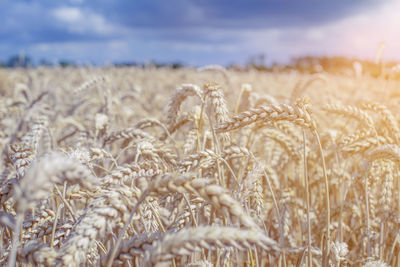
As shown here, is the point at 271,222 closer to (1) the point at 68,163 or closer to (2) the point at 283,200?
(2) the point at 283,200

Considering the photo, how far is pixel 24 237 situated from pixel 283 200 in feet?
4.99

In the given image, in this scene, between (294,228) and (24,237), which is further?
(294,228)

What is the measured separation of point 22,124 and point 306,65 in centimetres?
3442

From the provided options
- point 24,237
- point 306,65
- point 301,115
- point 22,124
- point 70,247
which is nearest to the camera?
point 70,247

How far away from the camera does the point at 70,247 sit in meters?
1.12

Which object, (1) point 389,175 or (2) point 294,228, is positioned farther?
(2) point 294,228

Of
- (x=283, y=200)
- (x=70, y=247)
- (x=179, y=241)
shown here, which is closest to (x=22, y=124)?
(x=283, y=200)

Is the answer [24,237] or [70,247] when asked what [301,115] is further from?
[24,237]

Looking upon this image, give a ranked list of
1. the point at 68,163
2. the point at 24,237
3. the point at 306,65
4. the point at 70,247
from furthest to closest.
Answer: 1. the point at 306,65
2. the point at 24,237
3. the point at 70,247
4. the point at 68,163

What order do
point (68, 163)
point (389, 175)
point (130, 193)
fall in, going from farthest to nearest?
point (389, 175)
point (130, 193)
point (68, 163)

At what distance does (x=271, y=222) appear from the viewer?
2742 millimetres

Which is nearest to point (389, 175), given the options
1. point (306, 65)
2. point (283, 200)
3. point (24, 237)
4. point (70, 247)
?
point (283, 200)

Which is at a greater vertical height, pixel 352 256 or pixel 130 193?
pixel 130 193

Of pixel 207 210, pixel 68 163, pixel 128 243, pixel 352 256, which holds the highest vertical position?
pixel 68 163
